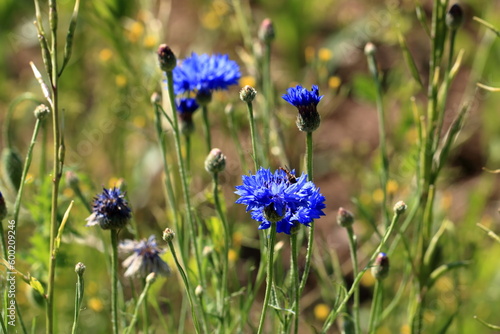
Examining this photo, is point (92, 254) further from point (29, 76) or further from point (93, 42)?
point (29, 76)

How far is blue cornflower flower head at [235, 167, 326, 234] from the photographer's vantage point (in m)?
0.89

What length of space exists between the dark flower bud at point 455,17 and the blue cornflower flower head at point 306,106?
447mm

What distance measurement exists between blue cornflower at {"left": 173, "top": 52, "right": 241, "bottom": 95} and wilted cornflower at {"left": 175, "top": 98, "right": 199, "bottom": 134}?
0.03m

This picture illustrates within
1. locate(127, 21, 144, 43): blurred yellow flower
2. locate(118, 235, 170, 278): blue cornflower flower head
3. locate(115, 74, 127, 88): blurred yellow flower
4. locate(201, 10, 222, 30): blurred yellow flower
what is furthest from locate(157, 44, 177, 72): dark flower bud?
locate(201, 10, 222, 30): blurred yellow flower

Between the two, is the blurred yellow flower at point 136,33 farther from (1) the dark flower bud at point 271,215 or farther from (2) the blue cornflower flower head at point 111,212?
(1) the dark flower bud at point 271,215

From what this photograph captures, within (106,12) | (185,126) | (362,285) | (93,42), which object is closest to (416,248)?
(185,126)

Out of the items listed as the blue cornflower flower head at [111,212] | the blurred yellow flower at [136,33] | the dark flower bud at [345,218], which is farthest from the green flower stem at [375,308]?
the blurred yellow flower at [136,33]

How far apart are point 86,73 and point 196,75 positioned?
161 cm

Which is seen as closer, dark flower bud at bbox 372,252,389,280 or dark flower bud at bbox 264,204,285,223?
dark flower bud at bbox 264,204,285,223

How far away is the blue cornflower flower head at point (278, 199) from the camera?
89 cm

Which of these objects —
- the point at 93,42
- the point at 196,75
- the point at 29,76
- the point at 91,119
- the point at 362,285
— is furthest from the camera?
the point at 29,76

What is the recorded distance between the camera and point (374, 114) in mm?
2678

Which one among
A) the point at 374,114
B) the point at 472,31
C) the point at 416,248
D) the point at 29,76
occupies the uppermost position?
the point at 472,31

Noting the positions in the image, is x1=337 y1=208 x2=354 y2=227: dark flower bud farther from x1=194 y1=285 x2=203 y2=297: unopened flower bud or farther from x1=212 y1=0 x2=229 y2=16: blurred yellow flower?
x1=212 y1=0 x2=229 y2=16: blurred yellow flower
